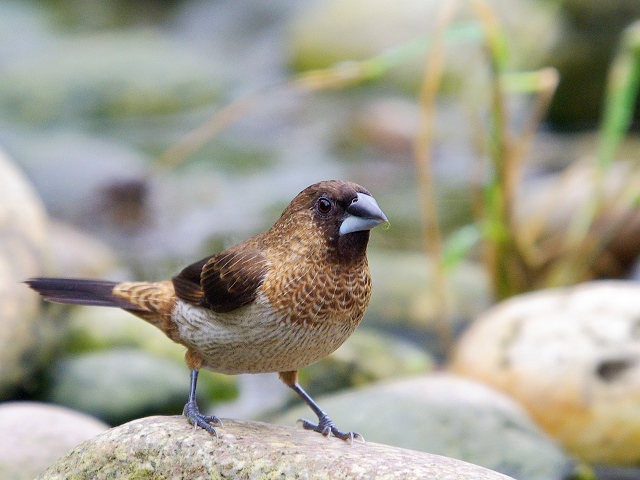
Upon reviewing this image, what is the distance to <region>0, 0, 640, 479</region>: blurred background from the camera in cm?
502

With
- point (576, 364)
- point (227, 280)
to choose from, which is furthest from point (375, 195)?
point (227, 280)

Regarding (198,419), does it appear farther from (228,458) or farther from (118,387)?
(118,387)

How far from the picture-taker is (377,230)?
999 centimetres

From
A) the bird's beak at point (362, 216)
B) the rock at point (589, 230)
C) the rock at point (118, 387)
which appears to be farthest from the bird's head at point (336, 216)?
the rock at point (589, 230)

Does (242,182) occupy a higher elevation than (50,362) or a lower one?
higher

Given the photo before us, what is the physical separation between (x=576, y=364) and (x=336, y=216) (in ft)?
8.71

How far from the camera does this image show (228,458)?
2998 mm

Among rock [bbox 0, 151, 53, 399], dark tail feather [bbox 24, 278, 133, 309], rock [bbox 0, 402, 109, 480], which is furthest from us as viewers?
rock [bbox 0, 151, 53, 399]

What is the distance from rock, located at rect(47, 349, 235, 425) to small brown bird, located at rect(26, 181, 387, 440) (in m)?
2.26

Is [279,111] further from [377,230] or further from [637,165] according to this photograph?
[637,165]

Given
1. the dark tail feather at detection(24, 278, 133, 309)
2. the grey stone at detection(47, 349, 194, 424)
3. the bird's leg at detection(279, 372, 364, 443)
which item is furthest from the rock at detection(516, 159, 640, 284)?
the dark tail feather at detection(24, 278, 133, 309)

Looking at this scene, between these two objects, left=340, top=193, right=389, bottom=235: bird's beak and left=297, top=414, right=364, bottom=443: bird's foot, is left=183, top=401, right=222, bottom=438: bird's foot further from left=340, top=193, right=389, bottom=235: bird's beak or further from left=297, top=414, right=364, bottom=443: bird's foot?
left=340, top=193, right=389, bottom=235: bird's beak

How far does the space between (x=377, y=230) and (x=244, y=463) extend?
7117 millimetres

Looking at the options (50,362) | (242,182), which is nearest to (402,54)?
(50,362)
